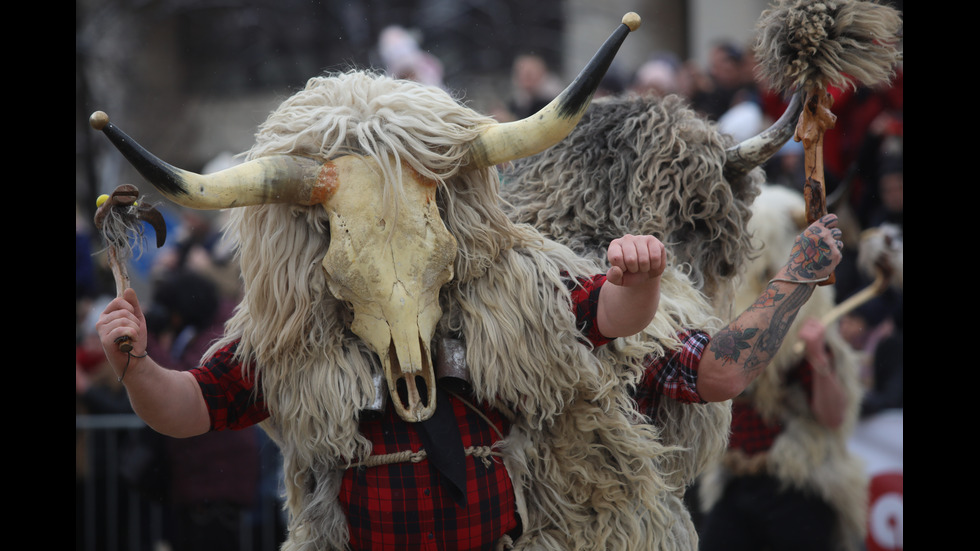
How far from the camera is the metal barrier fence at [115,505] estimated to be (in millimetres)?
5512

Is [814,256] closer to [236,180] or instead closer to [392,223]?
[392,223]

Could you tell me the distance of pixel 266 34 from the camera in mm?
13156

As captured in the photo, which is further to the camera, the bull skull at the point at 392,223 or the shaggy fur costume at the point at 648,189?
the shaggy fur costume at the point at 648,189

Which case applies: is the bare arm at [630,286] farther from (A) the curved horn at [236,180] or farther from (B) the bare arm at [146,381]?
(B) the bare arm at [146,381]

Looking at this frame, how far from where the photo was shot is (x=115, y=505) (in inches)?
220

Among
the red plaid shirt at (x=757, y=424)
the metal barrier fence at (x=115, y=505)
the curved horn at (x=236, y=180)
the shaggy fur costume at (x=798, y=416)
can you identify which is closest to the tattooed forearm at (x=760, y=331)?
the curved horn at (x=236, y=180)

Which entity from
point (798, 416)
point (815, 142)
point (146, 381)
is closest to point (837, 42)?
point (815, 142)

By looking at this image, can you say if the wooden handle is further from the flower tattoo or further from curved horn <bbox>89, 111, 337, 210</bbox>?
curved horn <bbox>89, 111, 337, 210</bbox>

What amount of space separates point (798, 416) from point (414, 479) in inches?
107

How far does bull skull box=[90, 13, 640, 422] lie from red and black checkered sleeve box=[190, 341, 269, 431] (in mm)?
316

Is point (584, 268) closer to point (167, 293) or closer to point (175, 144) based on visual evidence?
point (167, 293)

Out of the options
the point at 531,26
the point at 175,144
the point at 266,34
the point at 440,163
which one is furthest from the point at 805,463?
the point at 266,34

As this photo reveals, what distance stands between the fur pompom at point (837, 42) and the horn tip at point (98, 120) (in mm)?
1482

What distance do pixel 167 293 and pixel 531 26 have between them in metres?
8.55
